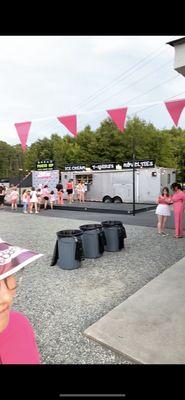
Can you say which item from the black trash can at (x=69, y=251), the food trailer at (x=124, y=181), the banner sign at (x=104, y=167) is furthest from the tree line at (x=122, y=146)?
the black trash can at (x=69, y=251)

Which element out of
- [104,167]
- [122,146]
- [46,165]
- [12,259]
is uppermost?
[122,146]

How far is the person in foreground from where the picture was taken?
1.46 m

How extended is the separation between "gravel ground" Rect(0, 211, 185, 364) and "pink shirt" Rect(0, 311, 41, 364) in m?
1.94

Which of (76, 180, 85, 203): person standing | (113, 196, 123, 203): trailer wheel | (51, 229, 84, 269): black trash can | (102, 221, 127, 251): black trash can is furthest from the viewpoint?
(76, 180, 85, 203): person standing

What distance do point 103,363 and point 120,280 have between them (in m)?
2.67

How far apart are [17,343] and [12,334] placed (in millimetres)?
50

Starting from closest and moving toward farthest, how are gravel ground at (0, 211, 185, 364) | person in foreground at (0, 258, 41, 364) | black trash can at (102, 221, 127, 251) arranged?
1. person in foreground at (0, 258, 41, 364)
2. gravel ground at (0, 211, 185, 364)
3. black trash can at (102, 221, 127, 251)

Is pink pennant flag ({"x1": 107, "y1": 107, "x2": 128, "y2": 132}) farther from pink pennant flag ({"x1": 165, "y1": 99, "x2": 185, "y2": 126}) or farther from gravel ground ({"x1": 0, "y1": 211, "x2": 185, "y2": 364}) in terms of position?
gravel ground ({"x1": 0, "y1": 211, "x2": 185, "y2": 364})

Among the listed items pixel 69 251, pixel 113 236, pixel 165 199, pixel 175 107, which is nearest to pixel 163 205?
pixel 165 199

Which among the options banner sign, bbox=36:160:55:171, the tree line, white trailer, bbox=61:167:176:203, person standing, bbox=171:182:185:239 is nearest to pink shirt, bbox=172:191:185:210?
person standing, bbox=171:182:185:239

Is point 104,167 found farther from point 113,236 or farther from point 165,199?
point 113,236

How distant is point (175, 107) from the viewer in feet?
27.2
